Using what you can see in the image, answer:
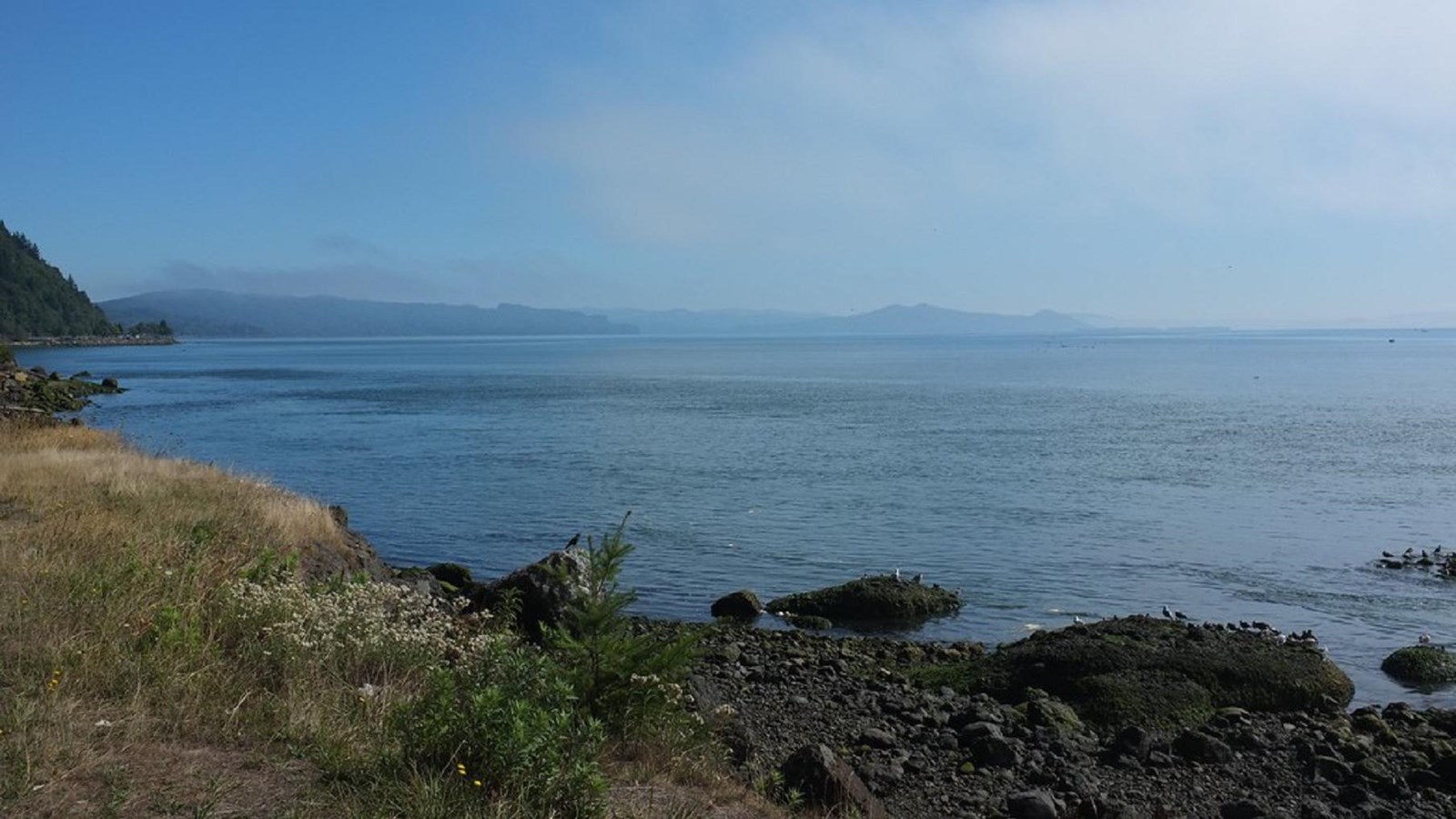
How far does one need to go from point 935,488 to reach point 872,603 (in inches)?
602

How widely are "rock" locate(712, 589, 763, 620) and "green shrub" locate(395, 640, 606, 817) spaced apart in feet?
43.3

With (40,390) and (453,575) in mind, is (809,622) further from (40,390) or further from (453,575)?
(40,390)

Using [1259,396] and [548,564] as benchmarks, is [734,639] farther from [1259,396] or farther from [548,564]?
[1259,396]

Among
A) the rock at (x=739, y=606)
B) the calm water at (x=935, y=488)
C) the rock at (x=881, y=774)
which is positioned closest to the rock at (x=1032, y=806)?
the rock at (x=881, y=774)

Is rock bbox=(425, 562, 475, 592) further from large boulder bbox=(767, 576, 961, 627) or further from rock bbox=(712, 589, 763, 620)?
large boulder bbox=(767, 576, 961, 627)

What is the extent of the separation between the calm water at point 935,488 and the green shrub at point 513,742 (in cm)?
1325

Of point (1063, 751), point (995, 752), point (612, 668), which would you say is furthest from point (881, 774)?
point (612, 668)

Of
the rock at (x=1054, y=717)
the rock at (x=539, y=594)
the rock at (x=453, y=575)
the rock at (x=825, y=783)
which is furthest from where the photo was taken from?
the rock at (x=453, y=575)

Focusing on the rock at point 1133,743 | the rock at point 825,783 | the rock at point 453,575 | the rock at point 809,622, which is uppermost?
the rock at point 825,783

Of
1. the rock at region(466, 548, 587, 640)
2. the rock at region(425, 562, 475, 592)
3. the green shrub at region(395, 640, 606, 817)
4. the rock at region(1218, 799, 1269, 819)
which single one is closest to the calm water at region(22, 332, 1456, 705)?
the rock at region(425, 562, 475, 592)

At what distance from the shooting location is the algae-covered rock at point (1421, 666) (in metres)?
16.7

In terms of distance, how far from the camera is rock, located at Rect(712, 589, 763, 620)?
20422 millimetres

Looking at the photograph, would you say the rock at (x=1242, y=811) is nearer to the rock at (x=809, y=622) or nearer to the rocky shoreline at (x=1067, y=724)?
the rocky shoreline at (x=1067, y=724)

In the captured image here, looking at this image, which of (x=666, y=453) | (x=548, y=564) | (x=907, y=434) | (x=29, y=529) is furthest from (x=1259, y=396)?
(x=29, y=529)
